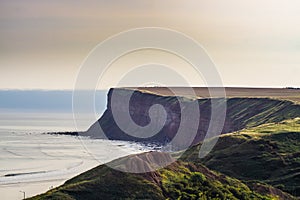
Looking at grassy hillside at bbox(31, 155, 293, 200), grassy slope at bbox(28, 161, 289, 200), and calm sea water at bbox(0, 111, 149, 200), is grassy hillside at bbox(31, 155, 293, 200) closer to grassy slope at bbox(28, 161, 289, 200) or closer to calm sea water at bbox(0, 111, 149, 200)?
grassy slope at bbox(28, 161, 289, 200)

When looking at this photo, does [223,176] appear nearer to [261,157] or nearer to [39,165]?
[261,157]

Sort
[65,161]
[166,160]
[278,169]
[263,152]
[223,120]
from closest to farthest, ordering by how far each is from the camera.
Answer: [166,160]
[278,169]
[263,152]
[65,161]
[223,120]

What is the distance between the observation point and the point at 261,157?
352 ft

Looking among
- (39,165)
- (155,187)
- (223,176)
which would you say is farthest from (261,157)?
(39,165)

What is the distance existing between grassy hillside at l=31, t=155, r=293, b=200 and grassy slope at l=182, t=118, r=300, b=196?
18.1 metres

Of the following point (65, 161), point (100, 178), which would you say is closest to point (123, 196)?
point (100, 178)

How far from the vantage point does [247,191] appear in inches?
2916

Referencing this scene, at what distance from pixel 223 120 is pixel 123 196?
410ft

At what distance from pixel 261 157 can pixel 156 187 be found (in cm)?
3935

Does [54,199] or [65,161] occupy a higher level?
[65,161]

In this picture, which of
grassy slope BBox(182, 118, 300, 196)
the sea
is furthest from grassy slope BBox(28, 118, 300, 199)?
the sea

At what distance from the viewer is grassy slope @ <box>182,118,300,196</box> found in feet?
323

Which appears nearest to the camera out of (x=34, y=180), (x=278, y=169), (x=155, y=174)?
(x=155, y=174)

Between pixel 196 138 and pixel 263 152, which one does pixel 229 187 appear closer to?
pixel 263 152
